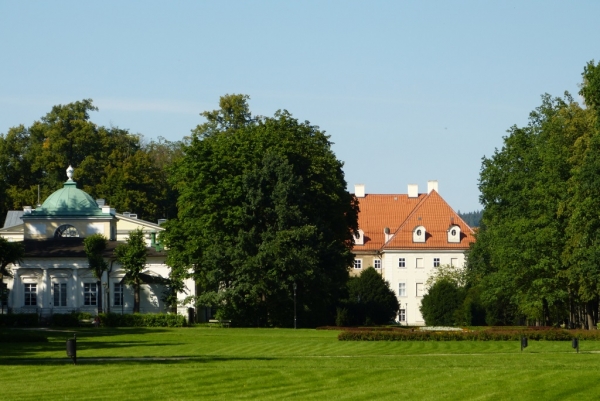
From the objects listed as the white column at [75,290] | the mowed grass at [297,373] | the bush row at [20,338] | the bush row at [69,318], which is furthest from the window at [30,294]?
the mowed grass at [297,373]

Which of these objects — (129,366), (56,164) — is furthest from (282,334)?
(56,164)

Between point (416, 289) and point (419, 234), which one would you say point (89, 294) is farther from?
point (419, 234)

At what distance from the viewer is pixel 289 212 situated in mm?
71250

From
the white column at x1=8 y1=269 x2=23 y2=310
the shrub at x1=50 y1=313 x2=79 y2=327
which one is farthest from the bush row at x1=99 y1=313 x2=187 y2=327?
the white column at x1=8 y1=269 x2=23 y2=310

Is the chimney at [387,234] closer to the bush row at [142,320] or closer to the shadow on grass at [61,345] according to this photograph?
the bush row at [142,320]

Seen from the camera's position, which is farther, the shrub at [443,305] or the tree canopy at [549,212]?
the shrub at [443,305]

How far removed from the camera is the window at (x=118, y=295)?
274 ft

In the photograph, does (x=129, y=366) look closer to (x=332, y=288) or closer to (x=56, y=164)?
(x=332, y=288)

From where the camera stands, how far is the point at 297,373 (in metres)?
31.2

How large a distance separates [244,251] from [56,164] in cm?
4368

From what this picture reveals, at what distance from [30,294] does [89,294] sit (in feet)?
13.2

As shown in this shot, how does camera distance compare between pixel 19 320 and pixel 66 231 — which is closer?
pixel 19 320

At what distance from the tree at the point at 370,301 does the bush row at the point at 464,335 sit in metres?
28.7

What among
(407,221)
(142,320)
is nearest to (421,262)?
(407,221)
